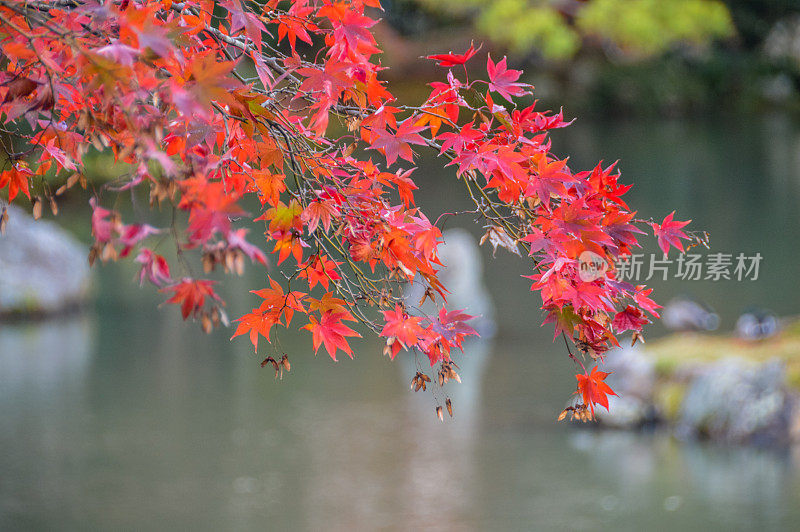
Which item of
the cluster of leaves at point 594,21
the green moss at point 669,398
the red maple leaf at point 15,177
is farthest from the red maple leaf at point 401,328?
the cluster of leaves at point 594,21

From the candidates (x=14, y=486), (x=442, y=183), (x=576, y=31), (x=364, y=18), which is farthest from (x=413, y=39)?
(x=364, y=18)

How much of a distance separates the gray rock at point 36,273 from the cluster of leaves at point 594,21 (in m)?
12.1

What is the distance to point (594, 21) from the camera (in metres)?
18.7

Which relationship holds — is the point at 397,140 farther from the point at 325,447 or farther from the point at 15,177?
the point at 325,447

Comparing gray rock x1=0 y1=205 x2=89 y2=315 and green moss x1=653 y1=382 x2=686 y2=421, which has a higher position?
gray rock x1=0 y1=205 x2=89 y2=315

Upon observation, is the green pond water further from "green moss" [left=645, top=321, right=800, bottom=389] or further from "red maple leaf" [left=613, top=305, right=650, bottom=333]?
"red maple leaf" [left=613, top=305, right=650, bottom=333]

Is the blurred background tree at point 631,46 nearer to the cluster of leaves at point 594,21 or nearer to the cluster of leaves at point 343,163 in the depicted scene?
the cluster of leaves at point 594,21

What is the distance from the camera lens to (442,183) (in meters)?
13.8

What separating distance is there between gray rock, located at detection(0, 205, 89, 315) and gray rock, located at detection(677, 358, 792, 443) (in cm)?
478

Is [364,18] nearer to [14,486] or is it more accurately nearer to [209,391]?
[14,486]

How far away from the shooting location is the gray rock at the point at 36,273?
7535 millimetres

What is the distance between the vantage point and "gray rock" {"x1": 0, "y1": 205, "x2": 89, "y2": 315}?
24.7ft

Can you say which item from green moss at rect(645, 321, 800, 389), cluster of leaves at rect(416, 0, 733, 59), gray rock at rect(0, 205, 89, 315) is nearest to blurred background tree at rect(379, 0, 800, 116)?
cluster of leaves at rect(416, 0, 733, 59)

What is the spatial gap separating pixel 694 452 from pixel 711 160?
35.0ft
